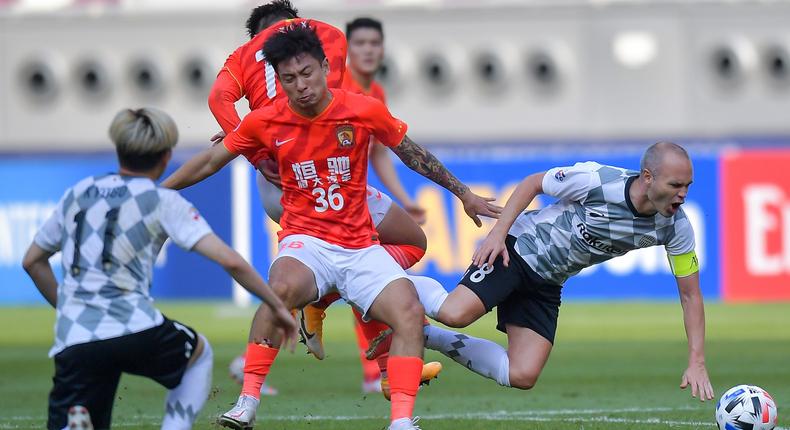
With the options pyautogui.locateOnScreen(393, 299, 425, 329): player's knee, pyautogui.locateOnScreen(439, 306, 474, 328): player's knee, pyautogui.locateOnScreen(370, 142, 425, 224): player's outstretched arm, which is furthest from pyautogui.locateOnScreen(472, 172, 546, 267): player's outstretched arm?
pyautogui.locateOnScreen(370, 142, 425, 224): player's outstretched arm

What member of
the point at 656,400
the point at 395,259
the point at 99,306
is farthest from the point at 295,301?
the point at 656,400

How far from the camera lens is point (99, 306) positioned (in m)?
5.46

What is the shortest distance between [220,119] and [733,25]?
2775 cm

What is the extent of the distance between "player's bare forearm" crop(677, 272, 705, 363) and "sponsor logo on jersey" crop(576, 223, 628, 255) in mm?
421

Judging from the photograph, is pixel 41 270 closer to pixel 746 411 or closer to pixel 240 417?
pixel 240 417

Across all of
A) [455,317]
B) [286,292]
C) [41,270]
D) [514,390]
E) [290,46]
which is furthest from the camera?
[514,390]

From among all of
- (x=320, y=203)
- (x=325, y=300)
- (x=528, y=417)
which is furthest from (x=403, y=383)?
(x=528, y=417)

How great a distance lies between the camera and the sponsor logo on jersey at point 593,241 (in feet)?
23.8

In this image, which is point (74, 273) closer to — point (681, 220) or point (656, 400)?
point (681, 220)

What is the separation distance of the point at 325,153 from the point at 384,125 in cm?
36

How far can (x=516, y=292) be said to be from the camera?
7.73 meters

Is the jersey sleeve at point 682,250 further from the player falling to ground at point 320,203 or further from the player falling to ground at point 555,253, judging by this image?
the player falling to ground at point 320,203

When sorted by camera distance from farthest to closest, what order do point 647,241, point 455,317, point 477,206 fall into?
1. point 477,206
2. point 455,317
3. point 647,241

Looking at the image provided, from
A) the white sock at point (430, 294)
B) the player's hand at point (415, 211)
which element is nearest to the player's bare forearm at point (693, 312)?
the white sock at point (430, 294)
